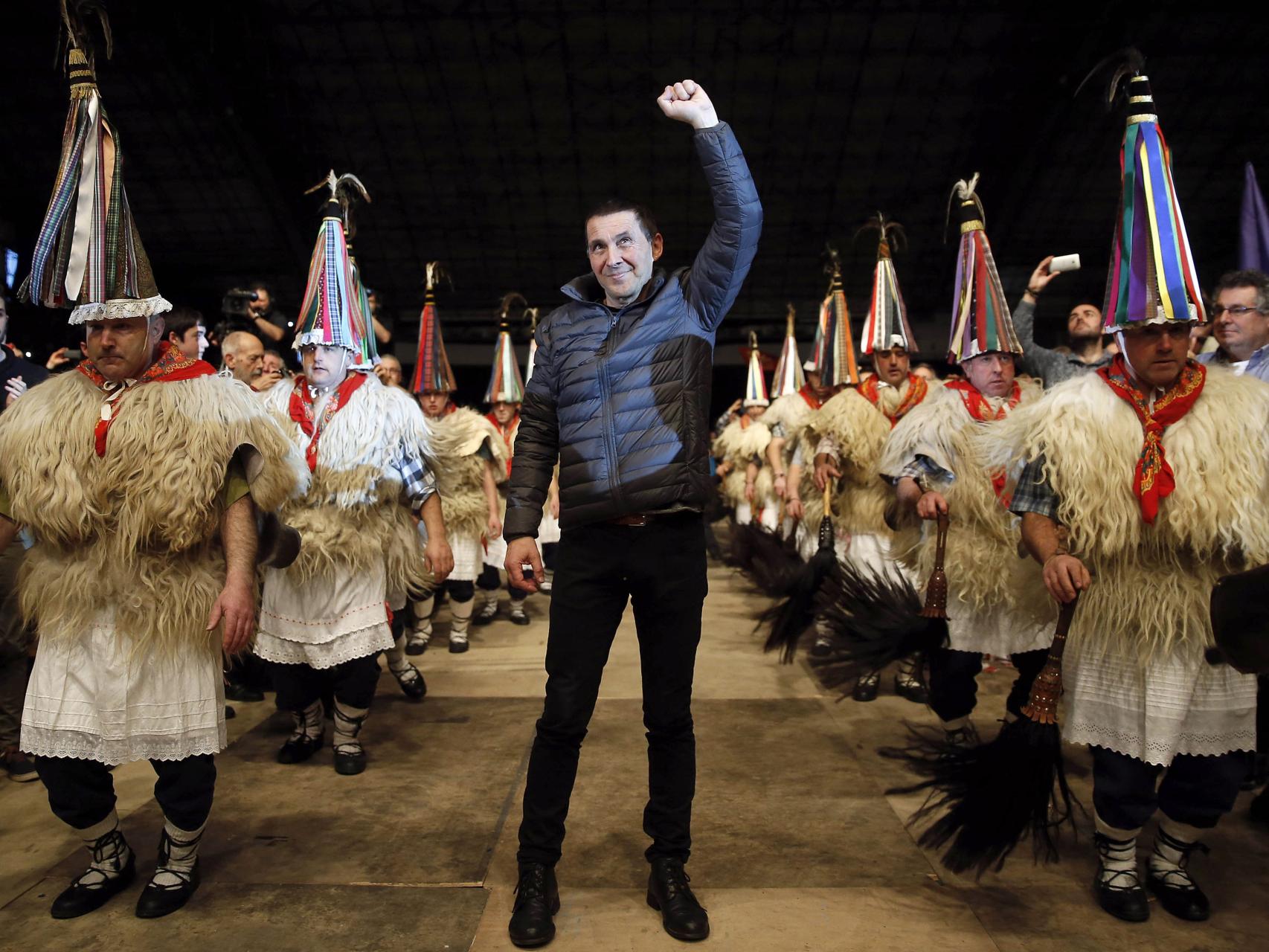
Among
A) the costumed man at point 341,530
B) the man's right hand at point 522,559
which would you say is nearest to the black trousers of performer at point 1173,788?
the man's right hand at point 522,559

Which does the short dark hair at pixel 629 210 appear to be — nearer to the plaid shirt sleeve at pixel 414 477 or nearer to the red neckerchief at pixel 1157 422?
the red neckerchief at pixel 1157 422

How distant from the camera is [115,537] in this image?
270 centimetres

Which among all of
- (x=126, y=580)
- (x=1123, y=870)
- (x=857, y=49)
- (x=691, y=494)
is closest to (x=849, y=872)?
(x=1123, y=870)

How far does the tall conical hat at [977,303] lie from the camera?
3.97 meters

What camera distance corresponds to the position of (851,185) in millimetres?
11219

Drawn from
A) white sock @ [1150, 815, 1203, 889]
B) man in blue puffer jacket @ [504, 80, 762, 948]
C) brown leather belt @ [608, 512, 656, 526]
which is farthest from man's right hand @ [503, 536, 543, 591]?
white sock @ [1150, 815, 1203, 889]

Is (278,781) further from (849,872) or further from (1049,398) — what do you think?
(1049,398)

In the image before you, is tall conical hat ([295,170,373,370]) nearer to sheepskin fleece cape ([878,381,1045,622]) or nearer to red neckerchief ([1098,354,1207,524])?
sheepskin fleece cape ([878,381,1045,622])

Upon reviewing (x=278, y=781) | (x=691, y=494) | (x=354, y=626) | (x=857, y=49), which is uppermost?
(x=857, y=49)

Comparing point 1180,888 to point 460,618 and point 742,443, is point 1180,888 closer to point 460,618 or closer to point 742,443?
point 460,618

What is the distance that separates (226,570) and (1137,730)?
101 inches

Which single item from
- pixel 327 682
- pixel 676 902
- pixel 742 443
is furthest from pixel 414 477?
pixel 742 443

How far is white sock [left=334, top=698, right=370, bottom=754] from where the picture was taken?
3.92m

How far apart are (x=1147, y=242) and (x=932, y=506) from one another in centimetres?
133
